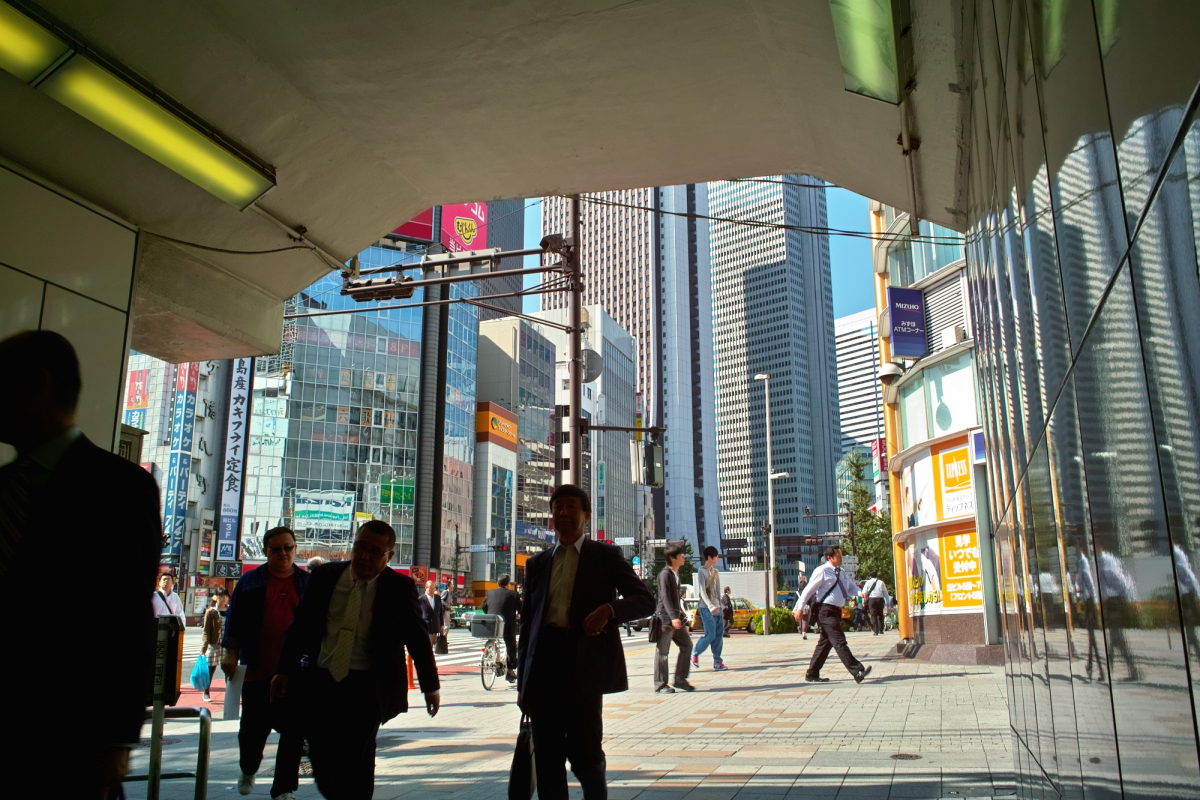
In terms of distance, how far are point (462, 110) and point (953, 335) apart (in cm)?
1314

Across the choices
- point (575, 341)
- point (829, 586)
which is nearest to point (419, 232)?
point (575, 341)

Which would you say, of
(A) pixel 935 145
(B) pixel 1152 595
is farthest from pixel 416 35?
(B) pixel 1152 595

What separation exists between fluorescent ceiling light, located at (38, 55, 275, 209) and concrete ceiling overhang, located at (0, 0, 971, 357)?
14 centimetres

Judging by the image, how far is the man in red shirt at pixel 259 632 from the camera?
18.6 feet

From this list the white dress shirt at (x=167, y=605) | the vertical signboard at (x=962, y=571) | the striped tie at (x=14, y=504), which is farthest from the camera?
the vertical signboard at (x=962, y=571)

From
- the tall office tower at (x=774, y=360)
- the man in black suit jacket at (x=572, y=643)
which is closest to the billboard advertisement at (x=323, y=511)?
the man in black suit jacket at (x=572, y=643)

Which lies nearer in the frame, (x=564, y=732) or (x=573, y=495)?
(x=564, y=732)

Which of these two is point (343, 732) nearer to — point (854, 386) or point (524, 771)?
point (524, 771)

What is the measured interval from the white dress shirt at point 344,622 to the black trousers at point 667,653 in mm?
7772

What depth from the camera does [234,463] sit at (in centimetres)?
7069

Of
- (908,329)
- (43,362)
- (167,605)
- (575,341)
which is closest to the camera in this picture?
(43,362)

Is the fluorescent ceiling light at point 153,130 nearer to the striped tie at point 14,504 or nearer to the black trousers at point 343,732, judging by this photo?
the black trousers at point 343,732

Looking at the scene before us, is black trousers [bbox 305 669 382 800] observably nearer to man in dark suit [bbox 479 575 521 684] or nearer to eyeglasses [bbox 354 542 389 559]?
eyeglasses [bbox 354 542 389 559]

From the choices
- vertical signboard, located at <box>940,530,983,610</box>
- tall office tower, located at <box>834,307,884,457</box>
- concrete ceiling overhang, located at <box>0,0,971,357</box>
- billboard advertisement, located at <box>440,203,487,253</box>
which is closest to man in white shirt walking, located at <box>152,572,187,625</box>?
concrete ceiling overhang, located at <box>0,0,971,357</box>
